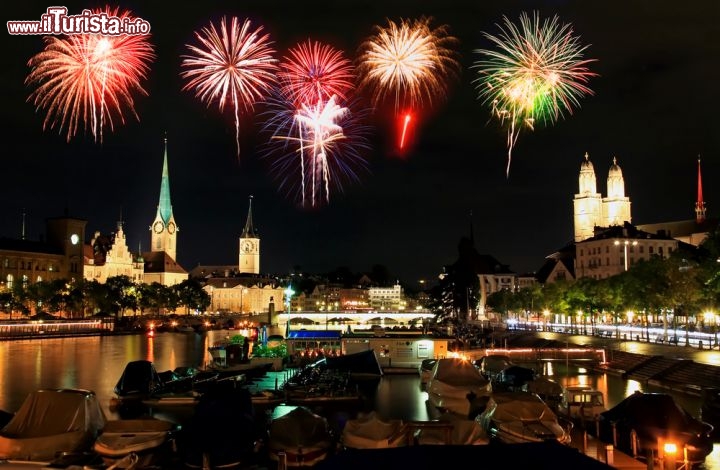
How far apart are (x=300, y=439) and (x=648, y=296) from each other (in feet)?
149

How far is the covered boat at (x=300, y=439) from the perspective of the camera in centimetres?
1908

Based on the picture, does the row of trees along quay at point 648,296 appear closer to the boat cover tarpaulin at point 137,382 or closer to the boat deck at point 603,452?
the boat deck at point 603,452

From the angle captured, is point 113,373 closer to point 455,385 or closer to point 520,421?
point 455,385

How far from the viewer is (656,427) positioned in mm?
19625

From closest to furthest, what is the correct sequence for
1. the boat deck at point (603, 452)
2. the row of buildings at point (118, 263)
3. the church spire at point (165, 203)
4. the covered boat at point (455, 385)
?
the boat deck at point (603, 452) → the covered boat at point (455, 385) → the row of buildings at point (118, 263) → the church spire at point (165, 203)

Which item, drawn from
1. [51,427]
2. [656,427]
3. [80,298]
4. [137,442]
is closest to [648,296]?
[656,427]

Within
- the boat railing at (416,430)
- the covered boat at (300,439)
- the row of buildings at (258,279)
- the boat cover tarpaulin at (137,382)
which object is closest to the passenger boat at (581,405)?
the boat railing at (416,430)

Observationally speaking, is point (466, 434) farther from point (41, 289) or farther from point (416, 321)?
point (416, 321)

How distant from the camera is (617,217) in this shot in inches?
5162

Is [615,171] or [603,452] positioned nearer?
[603,452]

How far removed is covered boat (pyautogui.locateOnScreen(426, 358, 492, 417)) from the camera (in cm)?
3183

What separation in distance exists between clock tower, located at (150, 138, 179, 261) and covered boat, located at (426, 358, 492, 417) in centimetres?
15405

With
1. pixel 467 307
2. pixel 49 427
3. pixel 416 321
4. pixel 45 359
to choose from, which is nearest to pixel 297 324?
pixel 416 321

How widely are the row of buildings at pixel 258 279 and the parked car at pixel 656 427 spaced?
6057cm
